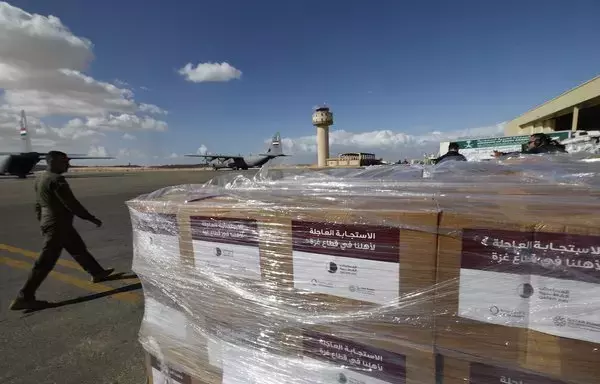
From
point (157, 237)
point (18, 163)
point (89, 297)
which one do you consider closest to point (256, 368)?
point (157, 237)

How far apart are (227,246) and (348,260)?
597 mm

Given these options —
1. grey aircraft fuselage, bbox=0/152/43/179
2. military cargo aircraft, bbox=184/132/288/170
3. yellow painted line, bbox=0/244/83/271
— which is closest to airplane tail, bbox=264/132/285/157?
military cargo aircraft, bbox=184/132/288/170

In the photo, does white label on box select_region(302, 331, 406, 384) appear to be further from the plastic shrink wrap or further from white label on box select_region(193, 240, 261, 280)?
white label on box select_region(193, 240, 261, 280)

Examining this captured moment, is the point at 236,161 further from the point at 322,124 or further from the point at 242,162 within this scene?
the point at 322,124

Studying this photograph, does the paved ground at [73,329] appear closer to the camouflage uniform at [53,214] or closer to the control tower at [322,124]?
the camouflage uniform at [53,214]

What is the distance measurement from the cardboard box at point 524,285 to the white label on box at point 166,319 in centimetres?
131

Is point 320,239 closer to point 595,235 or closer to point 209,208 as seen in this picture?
point 209,208

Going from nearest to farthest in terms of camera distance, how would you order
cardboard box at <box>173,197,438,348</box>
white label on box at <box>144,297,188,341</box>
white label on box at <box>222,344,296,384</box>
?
cardboard box at <box>173,197,438,348</box>, white label on box at <box>222,344,296,384</box>, white label on box at <box>144,297,188,341</box>

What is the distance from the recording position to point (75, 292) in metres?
3.97

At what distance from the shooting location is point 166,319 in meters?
1.83

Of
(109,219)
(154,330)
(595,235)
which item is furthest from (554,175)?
(109,219)

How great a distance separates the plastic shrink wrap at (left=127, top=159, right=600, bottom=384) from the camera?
94 centimetres

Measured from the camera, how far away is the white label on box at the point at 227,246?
1.45 meters

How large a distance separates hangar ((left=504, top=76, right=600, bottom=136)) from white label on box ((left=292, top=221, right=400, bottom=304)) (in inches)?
1027
